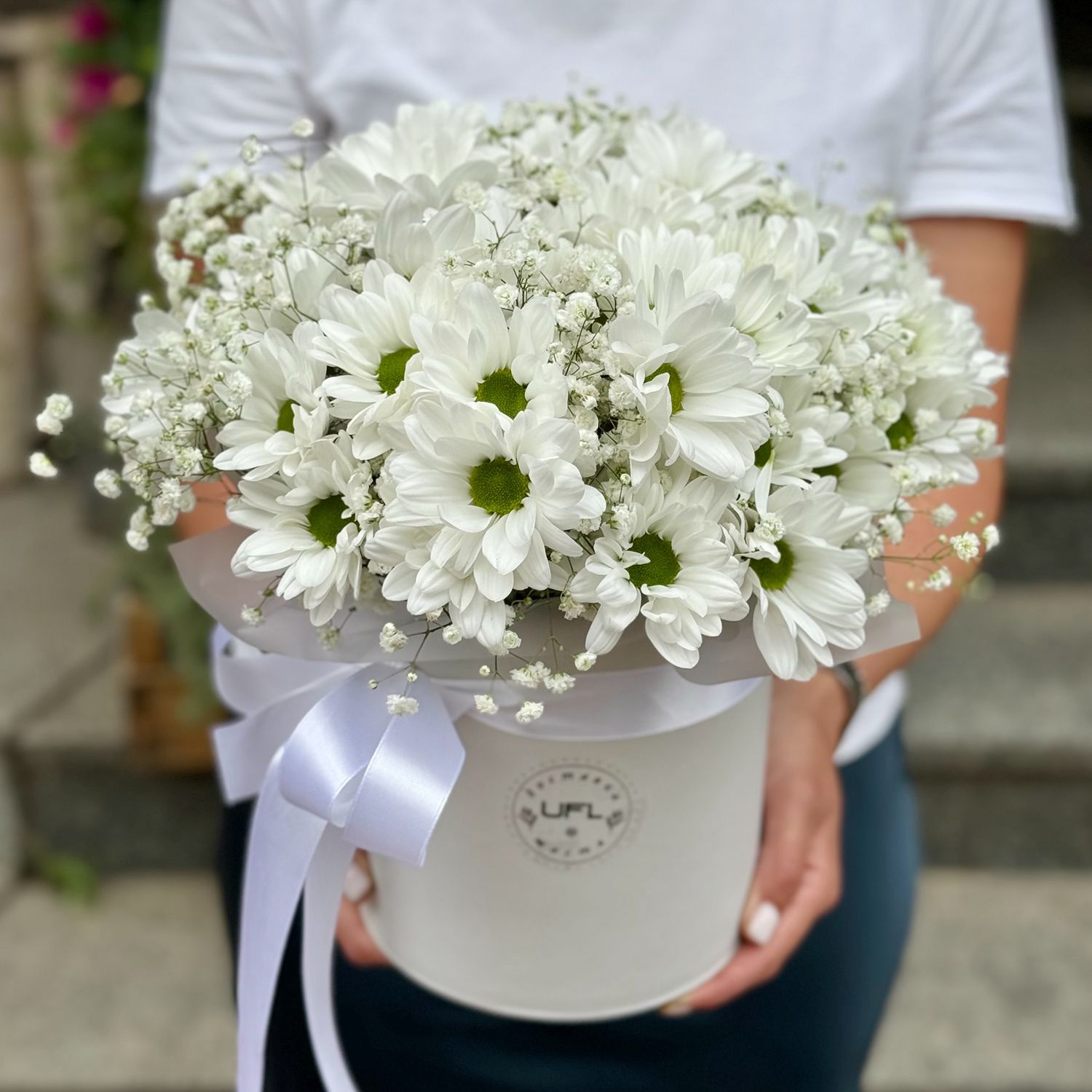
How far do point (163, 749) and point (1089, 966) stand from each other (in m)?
1.38

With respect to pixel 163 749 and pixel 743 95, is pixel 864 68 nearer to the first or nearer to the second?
pixel 743 95

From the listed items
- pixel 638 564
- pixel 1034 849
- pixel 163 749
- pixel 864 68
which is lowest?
pixel 163 749

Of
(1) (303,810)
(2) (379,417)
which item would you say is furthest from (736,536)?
(1) (303,810)

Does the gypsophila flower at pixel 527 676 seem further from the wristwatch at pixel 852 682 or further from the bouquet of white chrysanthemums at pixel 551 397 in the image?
the wristwatch at pixel 852 682

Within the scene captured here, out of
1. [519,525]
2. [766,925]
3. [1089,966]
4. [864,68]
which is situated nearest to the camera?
[519,525]

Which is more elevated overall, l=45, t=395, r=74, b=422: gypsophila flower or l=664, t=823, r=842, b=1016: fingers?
l=45, t=395, r=74, b=422: gypsophila flower

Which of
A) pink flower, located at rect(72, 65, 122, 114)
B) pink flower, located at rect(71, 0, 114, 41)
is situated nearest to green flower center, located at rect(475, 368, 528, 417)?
pink flower, located at rect(72, 65, 122, 114)

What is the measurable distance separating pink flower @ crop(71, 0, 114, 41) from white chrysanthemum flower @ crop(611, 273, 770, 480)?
196 cm

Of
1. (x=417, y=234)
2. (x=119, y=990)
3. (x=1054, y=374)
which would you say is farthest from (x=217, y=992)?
(x=1054, y=374)

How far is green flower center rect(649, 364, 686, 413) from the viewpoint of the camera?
0.45m

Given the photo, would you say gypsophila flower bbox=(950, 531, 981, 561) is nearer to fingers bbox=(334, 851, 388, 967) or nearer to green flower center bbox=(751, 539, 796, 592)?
green flower center bbox=(751, 539, 796, 592)

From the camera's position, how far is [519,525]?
1.38ft

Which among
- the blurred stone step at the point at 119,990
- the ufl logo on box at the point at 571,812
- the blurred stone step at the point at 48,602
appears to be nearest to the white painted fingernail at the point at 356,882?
the ufl logo on box at the point at 571,812

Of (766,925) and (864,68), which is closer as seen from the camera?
(766,925)
